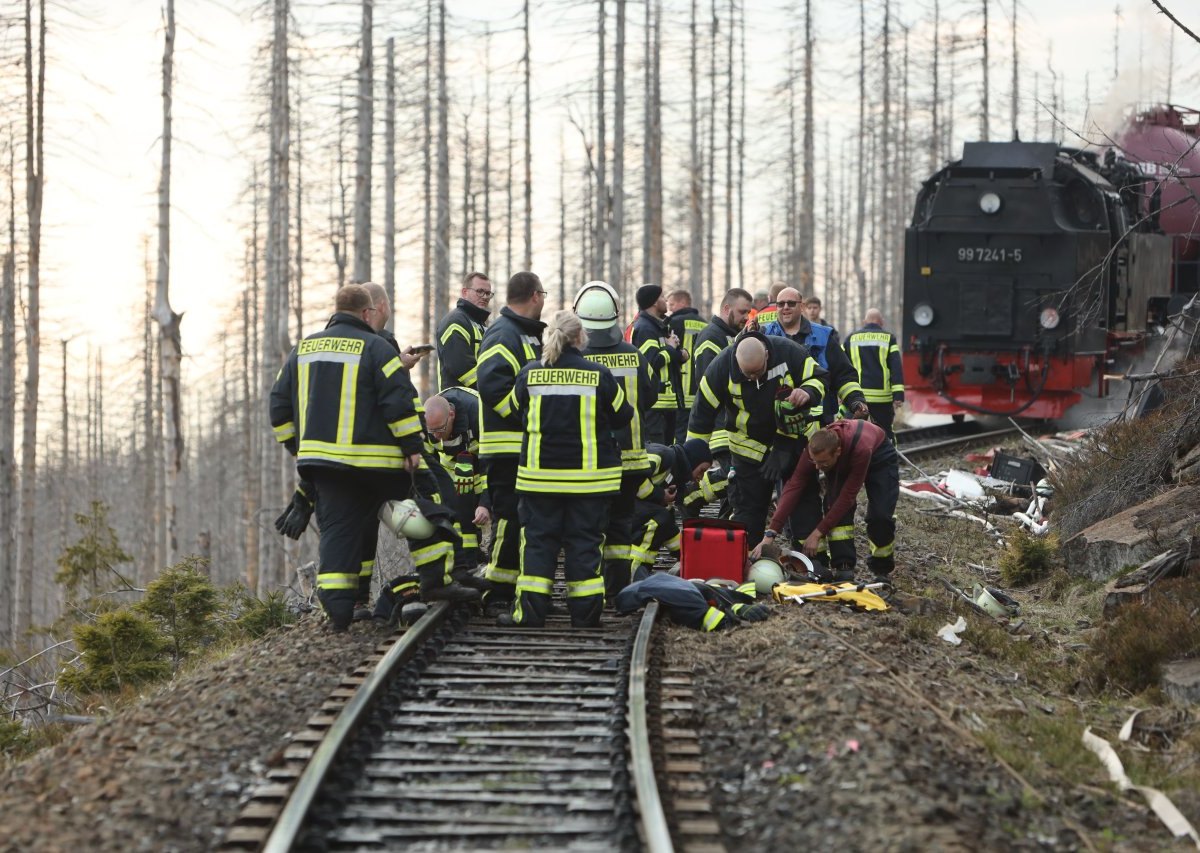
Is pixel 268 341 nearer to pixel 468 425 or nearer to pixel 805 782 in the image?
pixel 468 425

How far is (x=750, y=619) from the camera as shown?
8.70m

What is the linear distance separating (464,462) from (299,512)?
191 centimetres

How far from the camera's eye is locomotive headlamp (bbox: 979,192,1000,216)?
18.4 m

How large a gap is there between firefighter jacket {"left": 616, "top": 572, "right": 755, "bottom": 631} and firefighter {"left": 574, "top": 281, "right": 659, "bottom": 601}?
0.33 metres

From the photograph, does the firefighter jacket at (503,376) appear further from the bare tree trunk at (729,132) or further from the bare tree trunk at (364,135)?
the bare tree trunk at (729,132)

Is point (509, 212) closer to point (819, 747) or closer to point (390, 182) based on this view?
point (390, 182)

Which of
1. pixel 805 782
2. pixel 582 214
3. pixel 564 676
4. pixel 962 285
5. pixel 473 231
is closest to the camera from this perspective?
pixel 805 782

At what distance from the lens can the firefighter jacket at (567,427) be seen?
8.42 meters

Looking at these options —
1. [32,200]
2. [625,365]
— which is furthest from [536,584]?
[32,200]

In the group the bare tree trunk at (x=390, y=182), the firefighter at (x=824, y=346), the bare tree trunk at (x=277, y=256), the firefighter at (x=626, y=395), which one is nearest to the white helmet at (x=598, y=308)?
the firefighter at (x=626, y=395)

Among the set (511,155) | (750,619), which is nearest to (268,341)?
(511,155)

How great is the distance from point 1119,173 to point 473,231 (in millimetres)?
29455

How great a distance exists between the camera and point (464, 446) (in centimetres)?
1038

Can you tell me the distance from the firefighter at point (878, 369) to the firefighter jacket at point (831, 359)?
2.43 metres
